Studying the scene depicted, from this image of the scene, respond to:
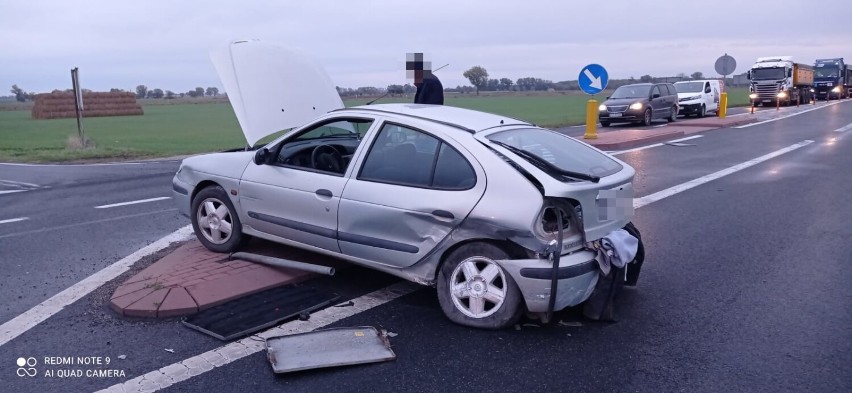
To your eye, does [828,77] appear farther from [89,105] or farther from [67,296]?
[89,105]

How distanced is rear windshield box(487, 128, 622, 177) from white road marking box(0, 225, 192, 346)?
11.0ft

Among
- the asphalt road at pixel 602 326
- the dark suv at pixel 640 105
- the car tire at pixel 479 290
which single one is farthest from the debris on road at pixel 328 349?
the dark suv at pixel 640 105

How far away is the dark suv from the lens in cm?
2523

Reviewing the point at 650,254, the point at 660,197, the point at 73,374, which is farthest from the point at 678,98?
the point at 73,374

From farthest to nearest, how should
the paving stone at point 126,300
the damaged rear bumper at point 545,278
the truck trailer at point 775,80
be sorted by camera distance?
the truck trailer at point 775,80, the paving stone at point 126,300, the damaged rear bumper at point 545,278

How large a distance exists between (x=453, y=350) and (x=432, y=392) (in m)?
0.58

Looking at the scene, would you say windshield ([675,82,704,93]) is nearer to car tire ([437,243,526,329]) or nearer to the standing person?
the standing person

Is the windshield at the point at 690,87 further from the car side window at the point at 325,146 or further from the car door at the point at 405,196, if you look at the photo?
the car door at the point at 405,196

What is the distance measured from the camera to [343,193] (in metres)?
5.20

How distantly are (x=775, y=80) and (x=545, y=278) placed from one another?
4295cm

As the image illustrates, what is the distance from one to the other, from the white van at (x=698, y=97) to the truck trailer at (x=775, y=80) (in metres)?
10.2

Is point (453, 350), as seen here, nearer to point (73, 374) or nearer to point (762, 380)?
point (762, 380)

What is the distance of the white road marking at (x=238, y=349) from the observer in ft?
12.5

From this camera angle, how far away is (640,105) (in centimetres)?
2522
